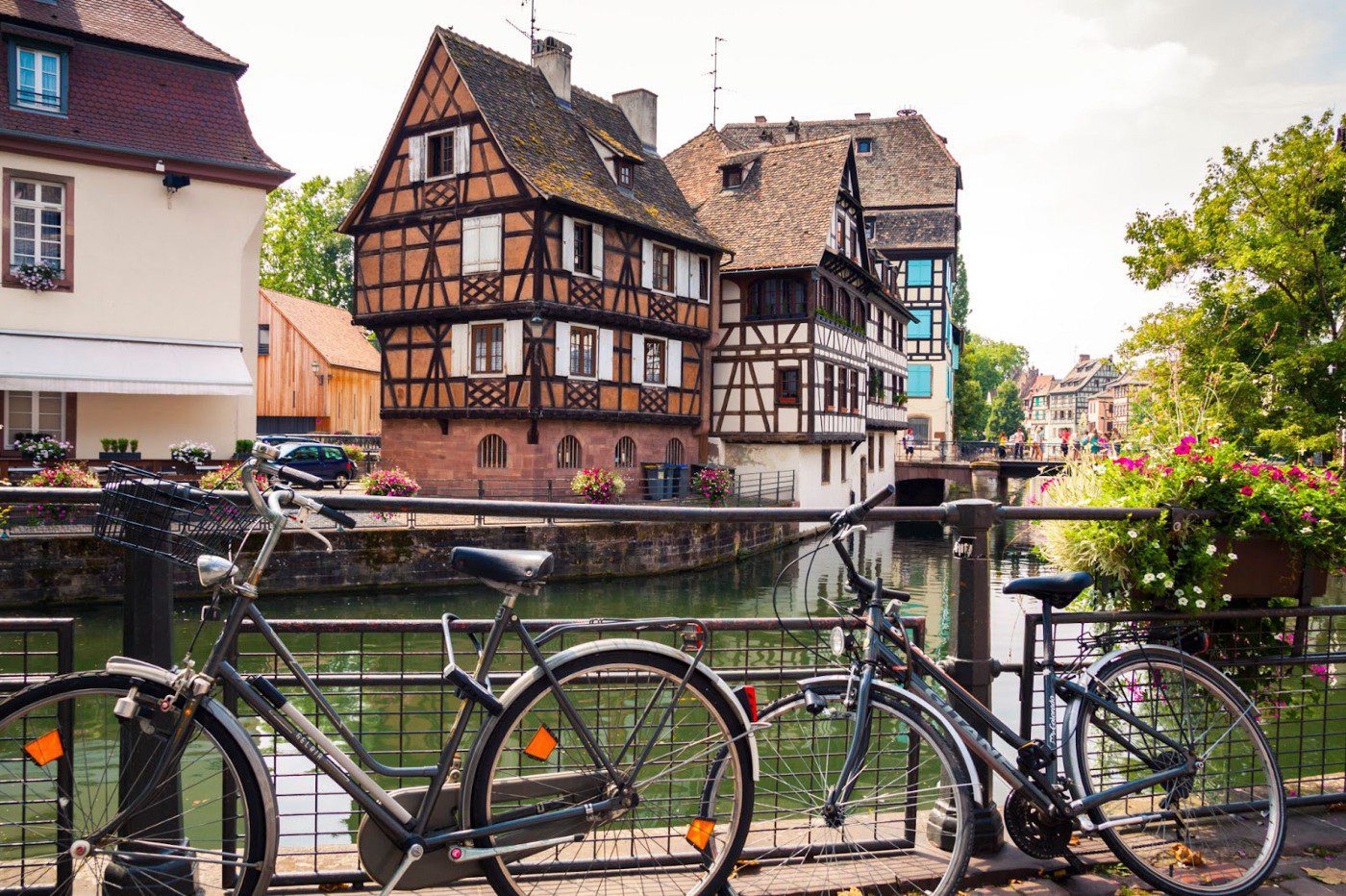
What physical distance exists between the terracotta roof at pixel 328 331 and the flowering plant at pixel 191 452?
25141mm

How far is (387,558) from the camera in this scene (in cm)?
1989

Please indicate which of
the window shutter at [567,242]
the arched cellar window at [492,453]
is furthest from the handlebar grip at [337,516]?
the window shutter at [567,242]

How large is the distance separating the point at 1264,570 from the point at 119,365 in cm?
2079

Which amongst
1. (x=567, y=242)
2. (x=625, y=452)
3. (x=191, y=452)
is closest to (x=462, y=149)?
(x=567, y=242)

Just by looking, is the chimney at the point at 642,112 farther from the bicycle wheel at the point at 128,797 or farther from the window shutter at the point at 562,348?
the bicycle wheel at the point at 128,797

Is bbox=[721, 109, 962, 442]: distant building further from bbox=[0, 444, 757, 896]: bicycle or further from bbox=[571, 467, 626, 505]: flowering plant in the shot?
bbox=[0, 444, 757, 896]: bicycle

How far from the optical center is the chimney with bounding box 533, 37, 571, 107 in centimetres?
2962

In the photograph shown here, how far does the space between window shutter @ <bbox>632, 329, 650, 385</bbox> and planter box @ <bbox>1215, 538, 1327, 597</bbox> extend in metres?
24.5

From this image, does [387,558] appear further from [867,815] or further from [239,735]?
[239,735]

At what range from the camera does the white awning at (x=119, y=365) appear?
19297 millimetres

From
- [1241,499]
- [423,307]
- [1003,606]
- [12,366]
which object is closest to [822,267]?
[423,307]

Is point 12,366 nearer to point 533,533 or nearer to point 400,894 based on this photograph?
point 533,533

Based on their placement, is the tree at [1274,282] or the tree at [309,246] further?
the tree at [309,246]

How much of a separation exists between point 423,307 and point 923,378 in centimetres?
3362
